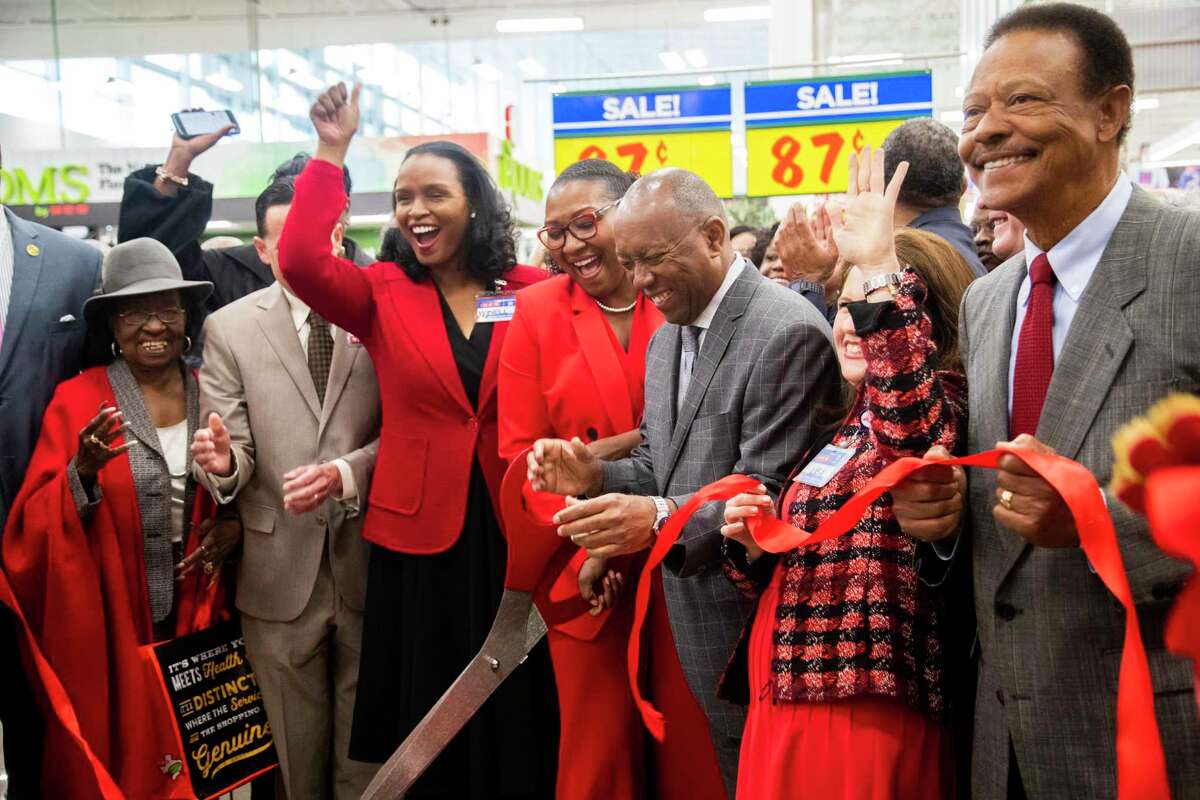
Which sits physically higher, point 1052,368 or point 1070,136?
point 1070,136

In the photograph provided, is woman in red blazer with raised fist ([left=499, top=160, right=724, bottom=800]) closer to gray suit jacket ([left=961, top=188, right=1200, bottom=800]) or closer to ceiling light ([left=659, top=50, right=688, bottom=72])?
gray suit jacket ([left=961, top=188, right=1200, bottom=800])

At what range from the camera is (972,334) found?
1983 millimetres

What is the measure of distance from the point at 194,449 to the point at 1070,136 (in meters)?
2.42

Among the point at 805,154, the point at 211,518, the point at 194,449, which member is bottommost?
the point at 211,518

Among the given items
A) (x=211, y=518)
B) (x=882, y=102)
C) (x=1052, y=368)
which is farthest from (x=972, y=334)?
(x=882, y=102)

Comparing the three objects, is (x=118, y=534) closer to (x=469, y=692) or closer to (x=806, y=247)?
(x=469, y=692)

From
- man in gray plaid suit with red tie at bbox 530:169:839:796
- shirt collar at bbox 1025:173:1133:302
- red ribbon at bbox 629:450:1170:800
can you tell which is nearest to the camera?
red ribbon at bbox 629:450:1170:800

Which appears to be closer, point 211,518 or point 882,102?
point 211,518

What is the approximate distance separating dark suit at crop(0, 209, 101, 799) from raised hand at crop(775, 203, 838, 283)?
7.06ft

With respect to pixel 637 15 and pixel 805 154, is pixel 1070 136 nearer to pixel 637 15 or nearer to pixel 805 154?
pixel 805 154

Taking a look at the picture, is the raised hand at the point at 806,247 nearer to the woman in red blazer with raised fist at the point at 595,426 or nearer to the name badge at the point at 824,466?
the woman in red blazer with raised fist at the point at 595,426

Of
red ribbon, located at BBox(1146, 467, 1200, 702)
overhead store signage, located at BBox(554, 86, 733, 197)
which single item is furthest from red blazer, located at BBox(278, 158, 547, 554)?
overhead store signage, located at BBox(554, 86, 733, 197)

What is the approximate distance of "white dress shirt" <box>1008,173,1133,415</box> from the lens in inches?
69.4

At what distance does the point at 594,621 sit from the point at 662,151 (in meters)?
5.95
